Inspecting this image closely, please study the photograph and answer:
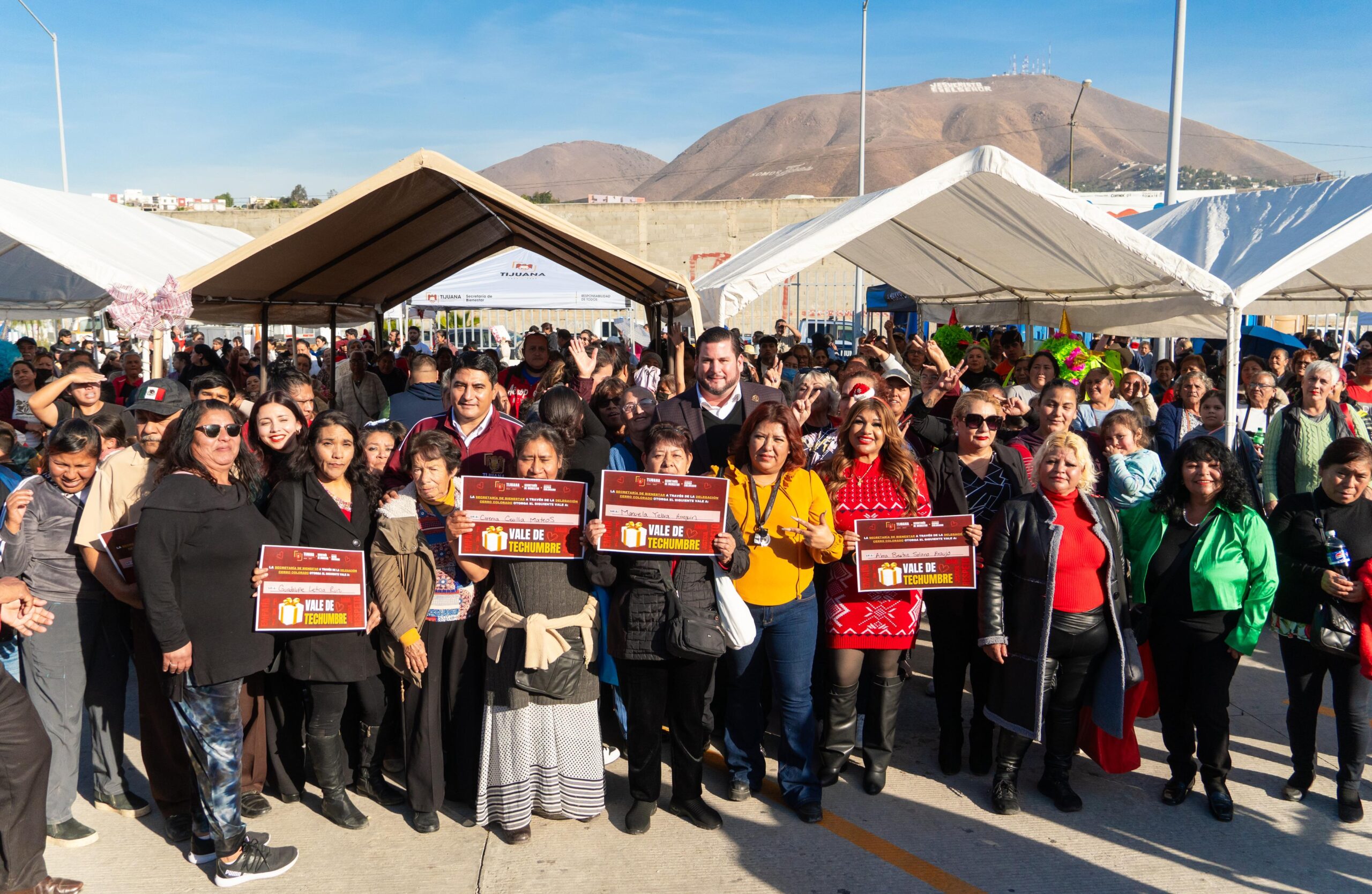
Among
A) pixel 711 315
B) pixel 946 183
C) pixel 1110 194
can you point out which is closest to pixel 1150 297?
pixel 946 183

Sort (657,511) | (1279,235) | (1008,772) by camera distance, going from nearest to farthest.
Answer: (657,511) → (1008,772) → (1279,235)

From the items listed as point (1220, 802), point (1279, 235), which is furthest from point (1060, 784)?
point (1279, 235)

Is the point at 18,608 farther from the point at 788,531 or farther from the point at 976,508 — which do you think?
the point at 976,508

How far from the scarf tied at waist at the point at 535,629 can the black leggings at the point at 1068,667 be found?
199 centimetres

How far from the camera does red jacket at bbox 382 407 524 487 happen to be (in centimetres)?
430

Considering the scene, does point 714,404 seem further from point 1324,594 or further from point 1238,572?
Result: point 1324,594

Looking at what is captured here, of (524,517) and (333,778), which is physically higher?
(524,517)

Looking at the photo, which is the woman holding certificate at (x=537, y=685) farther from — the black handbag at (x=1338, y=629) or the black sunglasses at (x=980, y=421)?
the black handbag at (x=1338, y=629)

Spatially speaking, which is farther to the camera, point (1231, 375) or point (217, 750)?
point (1231, 375)

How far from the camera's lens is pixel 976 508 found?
4520 mm

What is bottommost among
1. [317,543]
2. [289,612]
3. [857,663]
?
[857,663]

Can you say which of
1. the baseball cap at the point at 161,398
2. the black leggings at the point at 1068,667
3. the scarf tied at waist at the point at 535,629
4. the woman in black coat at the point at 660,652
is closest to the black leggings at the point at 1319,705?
the black leggings at the point at 1068,667

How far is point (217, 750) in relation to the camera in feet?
11.6

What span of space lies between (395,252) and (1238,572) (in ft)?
27.6
